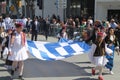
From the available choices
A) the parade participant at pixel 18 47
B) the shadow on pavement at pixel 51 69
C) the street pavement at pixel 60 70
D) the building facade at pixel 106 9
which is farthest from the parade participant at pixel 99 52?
the building facade at pixel 106 9

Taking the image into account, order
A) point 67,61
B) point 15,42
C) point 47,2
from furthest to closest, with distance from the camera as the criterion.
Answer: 1. point 47,2
2. point 67,61
3. point 15,42

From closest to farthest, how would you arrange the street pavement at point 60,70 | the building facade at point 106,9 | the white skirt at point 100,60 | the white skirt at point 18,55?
the white skirt at point 18,55 < the white skirt at point 100,60 < the street pavement at point 60,70 < the building facade at point 106,9

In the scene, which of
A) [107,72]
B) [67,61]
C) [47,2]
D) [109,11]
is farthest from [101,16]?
[107,72]

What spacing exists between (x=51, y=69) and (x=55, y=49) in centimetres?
77

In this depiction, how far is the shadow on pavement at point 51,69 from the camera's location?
14273 millimetres

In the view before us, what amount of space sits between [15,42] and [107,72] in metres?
3.87

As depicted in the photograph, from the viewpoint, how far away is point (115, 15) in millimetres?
44781

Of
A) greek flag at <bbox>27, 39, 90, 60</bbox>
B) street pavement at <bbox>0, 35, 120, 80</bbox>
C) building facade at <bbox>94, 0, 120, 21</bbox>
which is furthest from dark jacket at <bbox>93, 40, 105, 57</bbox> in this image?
building facade at <bbox>94, 0, 120, 21</bbox>

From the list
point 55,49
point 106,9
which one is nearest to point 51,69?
point 55,49

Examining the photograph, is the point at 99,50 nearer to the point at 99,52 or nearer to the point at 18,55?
the point at 99,52

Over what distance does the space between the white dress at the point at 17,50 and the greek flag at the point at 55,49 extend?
1.69m

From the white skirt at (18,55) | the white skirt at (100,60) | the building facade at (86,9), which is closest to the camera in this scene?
the white skirt at (18,55)

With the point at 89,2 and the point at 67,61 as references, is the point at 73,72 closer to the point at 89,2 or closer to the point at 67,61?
the point at 67,61

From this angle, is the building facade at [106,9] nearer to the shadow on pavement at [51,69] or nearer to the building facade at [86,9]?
the building facade at [86,9]
